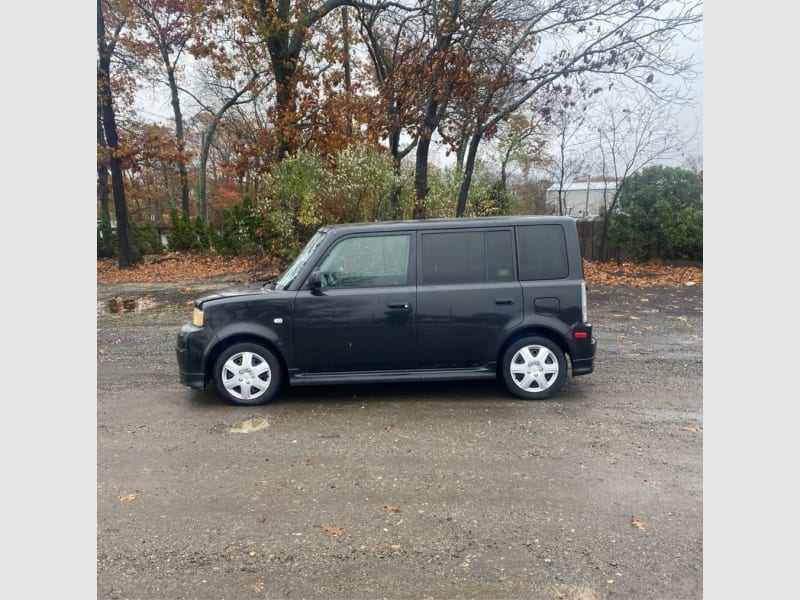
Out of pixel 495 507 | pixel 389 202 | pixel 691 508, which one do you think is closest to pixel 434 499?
pixel 495 507

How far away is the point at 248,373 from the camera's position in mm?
6102

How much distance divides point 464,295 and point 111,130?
19963 mm

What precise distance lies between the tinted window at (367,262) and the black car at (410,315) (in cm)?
1

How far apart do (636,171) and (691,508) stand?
17.4 meters

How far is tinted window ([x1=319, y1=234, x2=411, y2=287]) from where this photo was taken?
20.2ft

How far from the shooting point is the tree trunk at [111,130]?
20.7m

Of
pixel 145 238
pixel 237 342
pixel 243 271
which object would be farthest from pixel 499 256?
pixel 145 238

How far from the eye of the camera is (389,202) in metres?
15.0

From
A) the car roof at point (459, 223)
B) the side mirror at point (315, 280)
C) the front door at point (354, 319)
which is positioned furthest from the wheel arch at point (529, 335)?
the side mirror at point (315, 280)

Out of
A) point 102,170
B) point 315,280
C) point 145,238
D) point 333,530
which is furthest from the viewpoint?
point 145,238

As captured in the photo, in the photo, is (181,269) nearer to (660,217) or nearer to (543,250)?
(660,217)

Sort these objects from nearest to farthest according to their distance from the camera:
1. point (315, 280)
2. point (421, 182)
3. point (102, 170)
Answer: point (315, 280) < point (421, 182) < point (102, 170)

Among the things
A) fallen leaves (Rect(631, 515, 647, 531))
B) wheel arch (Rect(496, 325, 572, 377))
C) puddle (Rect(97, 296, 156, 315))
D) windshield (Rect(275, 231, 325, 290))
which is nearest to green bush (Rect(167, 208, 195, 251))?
puddle (Rect(97, 296, 156, 315))

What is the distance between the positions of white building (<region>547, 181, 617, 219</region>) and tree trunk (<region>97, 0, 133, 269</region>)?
16022 millimetres
